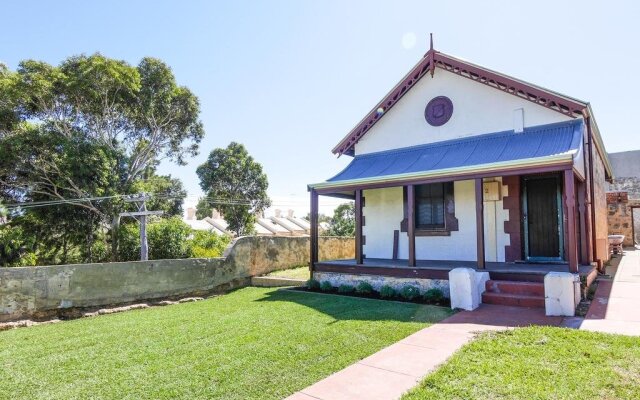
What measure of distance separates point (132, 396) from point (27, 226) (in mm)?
14210

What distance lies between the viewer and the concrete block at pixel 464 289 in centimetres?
664

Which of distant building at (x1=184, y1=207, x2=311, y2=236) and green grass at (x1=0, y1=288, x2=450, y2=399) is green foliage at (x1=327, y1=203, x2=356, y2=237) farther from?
green grass at (x1=0, y1=288, x2=450, y2=399)

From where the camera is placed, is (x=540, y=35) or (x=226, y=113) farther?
(x=226, y=113)

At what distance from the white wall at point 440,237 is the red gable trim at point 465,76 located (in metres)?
1.98

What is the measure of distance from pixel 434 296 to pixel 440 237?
2705 mm

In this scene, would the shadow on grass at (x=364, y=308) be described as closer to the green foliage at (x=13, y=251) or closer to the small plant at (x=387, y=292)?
the small plant at (x=387, y=292)

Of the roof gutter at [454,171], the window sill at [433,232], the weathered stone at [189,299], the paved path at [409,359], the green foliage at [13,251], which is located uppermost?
the roof gutter at [454,171]

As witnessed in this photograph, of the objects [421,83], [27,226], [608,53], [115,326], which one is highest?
[608,53]

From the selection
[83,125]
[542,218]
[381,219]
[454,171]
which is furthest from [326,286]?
[83,125]

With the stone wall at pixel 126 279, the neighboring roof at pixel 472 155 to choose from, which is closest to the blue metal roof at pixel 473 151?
the neighboring roof at pixel 472 155

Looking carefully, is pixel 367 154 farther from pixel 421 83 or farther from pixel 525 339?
pixel 525 339

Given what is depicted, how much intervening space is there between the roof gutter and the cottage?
0.02 m

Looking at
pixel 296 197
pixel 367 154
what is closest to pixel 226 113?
pixel 367 154

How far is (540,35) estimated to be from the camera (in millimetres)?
9789
